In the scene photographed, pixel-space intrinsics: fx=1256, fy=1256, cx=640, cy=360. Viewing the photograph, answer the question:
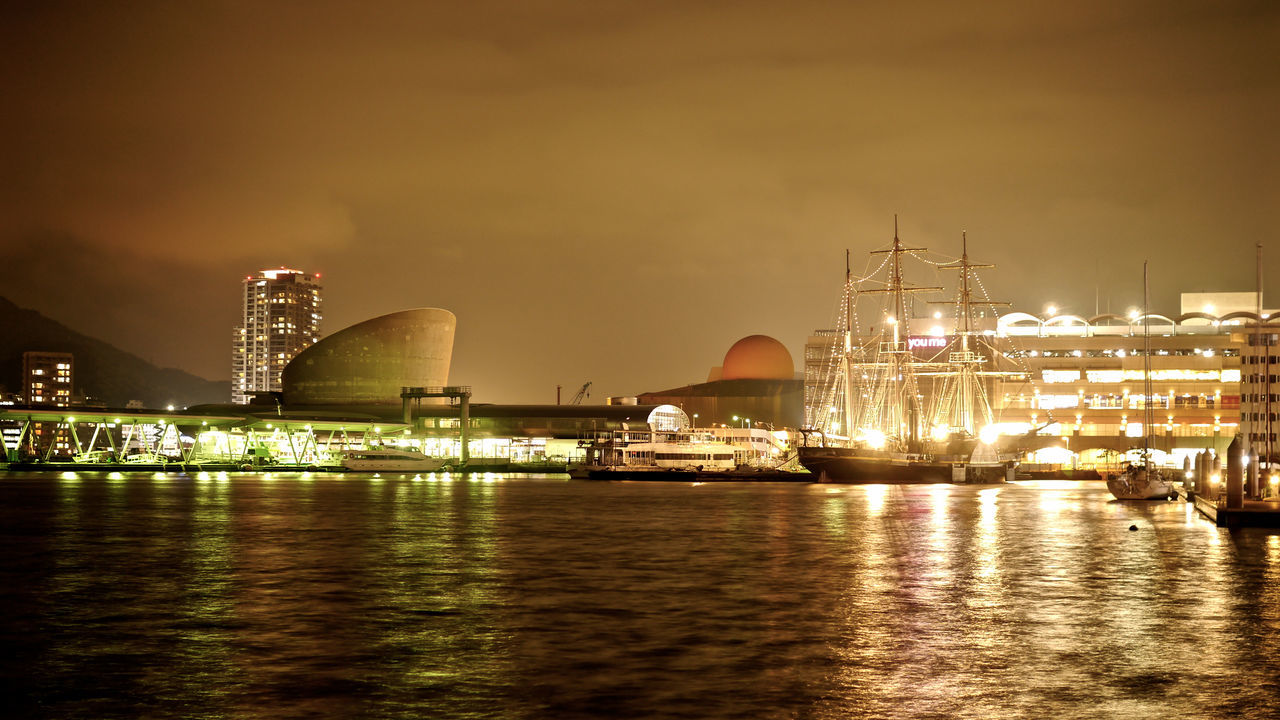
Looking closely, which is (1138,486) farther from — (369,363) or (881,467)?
(369,363)

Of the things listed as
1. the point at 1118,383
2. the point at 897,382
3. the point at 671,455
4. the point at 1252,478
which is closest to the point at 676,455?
the point at 671,455

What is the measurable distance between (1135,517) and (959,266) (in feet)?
266

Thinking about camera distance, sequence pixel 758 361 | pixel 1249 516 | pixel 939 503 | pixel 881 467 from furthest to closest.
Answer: pixel 758 361 < pixel 881 467 < pixel 939 503 < pixel 1249 516

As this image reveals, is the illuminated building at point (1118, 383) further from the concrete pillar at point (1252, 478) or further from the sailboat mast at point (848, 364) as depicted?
the concrete pillar at point (1252, 478)

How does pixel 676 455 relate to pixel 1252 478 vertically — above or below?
above

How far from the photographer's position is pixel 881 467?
12431 cm

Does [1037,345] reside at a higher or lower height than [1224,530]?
higher

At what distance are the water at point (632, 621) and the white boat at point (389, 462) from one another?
92955 mm

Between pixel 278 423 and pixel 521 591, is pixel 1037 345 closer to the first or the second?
pixel 278 423

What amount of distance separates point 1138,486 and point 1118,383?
272 ft

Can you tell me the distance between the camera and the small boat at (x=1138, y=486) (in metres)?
84.1

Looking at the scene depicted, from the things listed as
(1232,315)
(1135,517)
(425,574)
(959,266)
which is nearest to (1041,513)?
(1135,517)

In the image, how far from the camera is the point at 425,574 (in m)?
34.3

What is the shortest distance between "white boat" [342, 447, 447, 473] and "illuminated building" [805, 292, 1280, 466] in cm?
5000
